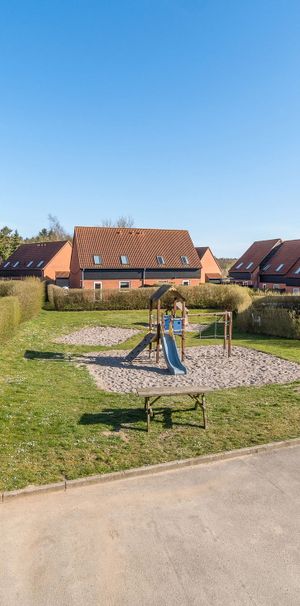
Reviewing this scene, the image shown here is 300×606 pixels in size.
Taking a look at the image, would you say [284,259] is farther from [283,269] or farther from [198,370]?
[198,370]

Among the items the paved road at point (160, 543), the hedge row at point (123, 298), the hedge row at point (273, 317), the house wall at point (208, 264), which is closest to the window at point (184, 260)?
the hedge row at point (123, 298)

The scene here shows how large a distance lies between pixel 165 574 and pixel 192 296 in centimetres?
3220

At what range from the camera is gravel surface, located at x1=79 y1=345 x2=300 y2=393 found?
12.3 meters

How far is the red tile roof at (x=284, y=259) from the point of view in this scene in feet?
151

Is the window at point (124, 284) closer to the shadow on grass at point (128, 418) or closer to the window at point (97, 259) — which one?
the window at point (97, 259)

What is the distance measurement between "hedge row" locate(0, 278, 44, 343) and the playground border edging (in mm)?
11663

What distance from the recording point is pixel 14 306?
1986 cm

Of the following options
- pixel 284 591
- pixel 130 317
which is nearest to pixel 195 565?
pixel 284 591

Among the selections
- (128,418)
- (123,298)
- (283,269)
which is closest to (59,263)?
(123,298)

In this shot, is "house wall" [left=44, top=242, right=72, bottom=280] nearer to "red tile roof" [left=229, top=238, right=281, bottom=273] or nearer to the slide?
"red tile roof" [left=229, top=238, right=281, bottom=273]

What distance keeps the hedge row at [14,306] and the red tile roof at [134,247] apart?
49.6ft

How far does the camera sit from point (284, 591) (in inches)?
168

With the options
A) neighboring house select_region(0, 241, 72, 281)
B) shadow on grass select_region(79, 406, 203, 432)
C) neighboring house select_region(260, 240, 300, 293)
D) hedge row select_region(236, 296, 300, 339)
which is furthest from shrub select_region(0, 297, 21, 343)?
neighboring house select_region(260, 240, 300, 293)

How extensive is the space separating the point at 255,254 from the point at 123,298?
23.5m
